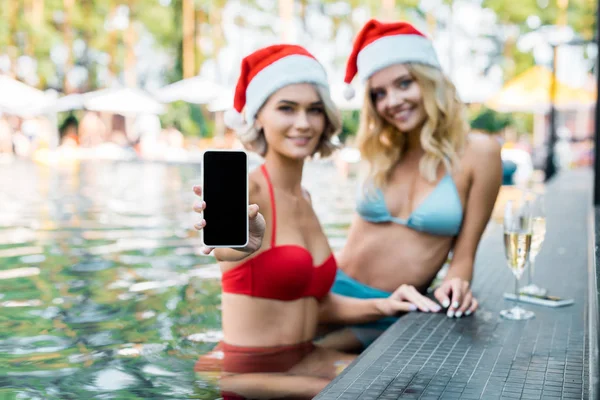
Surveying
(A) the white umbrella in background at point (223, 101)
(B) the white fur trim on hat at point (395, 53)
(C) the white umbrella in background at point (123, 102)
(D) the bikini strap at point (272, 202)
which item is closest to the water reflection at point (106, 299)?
(D) the bikini strap at point (272, 202)

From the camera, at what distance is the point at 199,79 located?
27.6 metres

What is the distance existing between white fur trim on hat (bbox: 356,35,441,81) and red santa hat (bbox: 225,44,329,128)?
0.38 m

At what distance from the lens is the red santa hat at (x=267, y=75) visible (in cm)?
291

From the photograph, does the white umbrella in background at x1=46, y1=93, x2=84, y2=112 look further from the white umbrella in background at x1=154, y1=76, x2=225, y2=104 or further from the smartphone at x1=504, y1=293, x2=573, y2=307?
the smartphone at x1=504, y1=293, x2=573, y2=307

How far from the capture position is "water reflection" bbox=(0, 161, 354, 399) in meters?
3.34

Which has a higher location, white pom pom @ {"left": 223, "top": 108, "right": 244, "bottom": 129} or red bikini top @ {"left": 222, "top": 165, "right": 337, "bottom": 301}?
white pom pom @ {"left": 223, "top": 108, "right": 244, "bottom": 129}

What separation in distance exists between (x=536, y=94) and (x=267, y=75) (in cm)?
1811

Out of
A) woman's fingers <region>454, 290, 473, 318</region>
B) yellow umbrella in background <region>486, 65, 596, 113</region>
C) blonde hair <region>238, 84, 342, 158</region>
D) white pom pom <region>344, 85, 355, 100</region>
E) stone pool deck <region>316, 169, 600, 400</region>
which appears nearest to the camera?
stone pool deck <region>316, 169, 600, 400</region>

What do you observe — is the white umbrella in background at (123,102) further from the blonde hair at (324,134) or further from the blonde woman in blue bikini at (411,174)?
the blonde hair at (324,134)

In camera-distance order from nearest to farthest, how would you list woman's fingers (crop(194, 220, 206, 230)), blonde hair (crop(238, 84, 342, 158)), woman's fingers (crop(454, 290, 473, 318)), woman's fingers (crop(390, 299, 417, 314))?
woman's fingers (crop(194, 220, 206, 230)) < woman's fingers (crop(454, 290, 473, 318)) < woman's fingers (crop(390, 299, 417, 314)) < blonde hair (crop(238, 84, 342, 158))

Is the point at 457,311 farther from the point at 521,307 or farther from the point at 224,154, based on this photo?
the point at 224,154

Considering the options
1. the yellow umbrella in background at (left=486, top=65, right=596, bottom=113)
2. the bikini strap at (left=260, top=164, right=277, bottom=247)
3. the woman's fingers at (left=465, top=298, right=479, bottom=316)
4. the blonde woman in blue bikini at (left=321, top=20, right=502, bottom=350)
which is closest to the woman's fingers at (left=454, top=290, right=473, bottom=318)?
the woman's fingers at (left=465, top=298, right=479, bottom=316)

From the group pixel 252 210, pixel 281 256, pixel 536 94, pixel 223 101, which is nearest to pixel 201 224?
pixel 252 210

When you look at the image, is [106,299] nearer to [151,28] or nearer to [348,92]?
[348,92]
